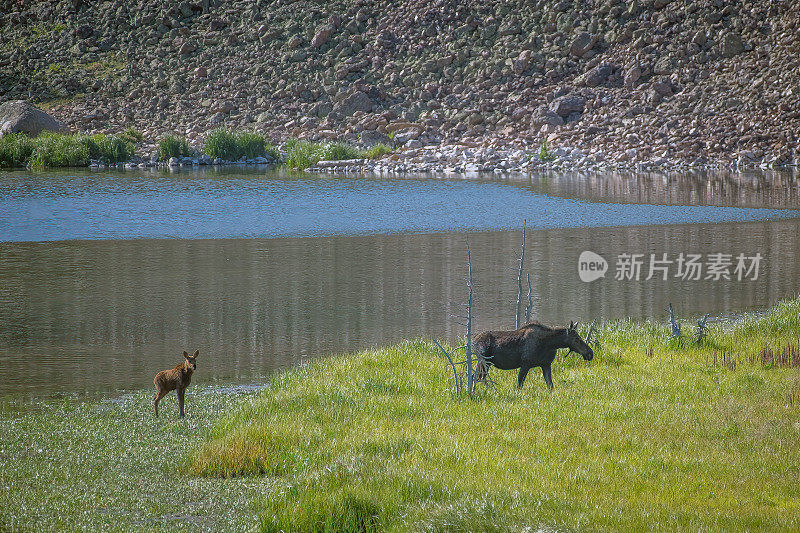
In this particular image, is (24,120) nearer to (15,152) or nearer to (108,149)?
(15,152)

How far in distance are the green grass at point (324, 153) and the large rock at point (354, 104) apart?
38.0 ft

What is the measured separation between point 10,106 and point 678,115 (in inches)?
1983

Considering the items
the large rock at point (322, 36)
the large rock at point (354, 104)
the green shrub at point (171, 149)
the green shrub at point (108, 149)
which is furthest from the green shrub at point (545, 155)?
the large rock at point (322, 36)

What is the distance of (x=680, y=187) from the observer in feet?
142

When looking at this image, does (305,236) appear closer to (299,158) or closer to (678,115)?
(299,158)

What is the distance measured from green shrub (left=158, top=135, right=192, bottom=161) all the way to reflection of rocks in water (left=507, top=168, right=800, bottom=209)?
26.3m

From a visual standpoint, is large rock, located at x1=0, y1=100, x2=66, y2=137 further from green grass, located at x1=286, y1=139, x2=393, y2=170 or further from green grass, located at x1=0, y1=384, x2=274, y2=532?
green grass, located at x1=0, y1=384, x2=274, y2=532

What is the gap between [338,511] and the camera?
6.98 metres

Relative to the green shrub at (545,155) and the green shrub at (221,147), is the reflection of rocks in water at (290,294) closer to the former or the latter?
the green shrub at (545,155)

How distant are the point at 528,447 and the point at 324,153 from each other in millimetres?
54994

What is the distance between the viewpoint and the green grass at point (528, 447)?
689cm

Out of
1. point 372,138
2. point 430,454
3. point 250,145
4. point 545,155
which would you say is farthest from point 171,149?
point 430,454

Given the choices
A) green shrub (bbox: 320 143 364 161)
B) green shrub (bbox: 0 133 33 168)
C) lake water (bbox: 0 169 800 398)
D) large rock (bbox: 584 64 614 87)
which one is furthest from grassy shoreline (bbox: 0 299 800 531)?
large rock (bbox: 584 64 614 87)

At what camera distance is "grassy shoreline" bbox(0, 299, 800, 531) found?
6938 millimetres
